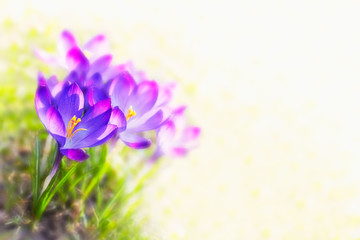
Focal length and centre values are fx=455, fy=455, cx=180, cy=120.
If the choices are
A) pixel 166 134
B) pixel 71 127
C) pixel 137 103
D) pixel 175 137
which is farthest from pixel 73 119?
pixel 175 137

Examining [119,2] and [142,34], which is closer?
[142,34]

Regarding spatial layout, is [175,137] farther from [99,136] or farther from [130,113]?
[99,136]

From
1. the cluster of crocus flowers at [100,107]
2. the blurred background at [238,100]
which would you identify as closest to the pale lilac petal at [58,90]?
the cluster of crocus flowers at [100,107]

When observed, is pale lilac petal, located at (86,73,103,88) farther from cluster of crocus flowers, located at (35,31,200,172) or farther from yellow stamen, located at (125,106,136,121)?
yellow stamen, located at (125,106,136,121)

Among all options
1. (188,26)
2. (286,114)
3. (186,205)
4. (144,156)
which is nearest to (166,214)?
→ (186,205)

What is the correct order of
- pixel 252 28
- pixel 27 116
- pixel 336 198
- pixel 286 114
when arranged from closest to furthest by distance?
pixel 27 116 < pixel 336 198 < pixel 286 114 < pixel 252 28

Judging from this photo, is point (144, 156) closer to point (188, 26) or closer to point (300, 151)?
point (300, 151)

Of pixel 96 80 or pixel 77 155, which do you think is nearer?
pixel 77 155
